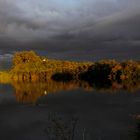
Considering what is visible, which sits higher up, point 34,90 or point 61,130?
Result: point 61,130

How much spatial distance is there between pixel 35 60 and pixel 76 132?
14464 cm

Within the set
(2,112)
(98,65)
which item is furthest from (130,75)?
(2,112)

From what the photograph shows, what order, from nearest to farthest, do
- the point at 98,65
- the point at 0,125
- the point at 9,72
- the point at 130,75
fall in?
the point at 0,125
the point at 130,75
the point at 98,65
the point at 9,72

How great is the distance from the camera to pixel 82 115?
4469cm

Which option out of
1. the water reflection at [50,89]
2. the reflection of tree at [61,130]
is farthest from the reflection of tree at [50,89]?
the reflection of tree at [61,130]

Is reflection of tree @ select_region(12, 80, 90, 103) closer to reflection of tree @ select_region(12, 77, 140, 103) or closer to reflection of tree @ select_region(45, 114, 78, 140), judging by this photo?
reflection of tree @ select_region(12, 77, 140, 103)

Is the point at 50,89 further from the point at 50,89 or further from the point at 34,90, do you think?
the point at 34,90

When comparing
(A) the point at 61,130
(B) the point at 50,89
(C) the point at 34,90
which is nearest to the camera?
(A) the point at 61,130

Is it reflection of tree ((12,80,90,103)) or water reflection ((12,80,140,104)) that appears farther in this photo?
water reflection ((12,80,140,104))

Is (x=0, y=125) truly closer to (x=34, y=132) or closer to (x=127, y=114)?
(x=34, y=132)

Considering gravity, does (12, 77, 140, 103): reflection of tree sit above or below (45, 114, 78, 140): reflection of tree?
below

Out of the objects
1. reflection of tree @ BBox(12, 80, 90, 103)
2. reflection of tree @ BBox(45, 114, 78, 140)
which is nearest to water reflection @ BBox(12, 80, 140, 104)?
reflection of tree @ BBox(12, 80, 90, 103)

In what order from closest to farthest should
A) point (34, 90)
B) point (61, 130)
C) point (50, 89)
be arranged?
point (61, 130) < point (34, 90) < point (50, 89)

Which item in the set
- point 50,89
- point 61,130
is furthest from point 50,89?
point 61,130
